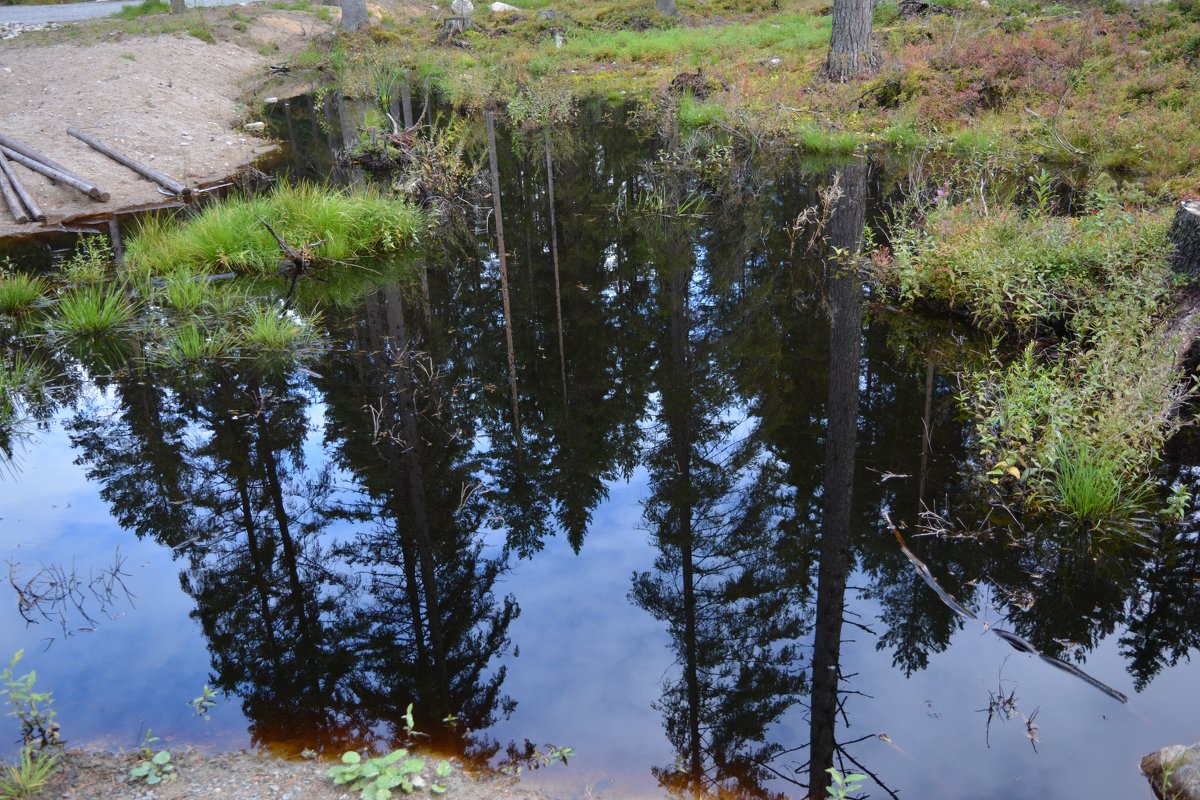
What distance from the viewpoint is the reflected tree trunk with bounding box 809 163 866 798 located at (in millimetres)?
4207

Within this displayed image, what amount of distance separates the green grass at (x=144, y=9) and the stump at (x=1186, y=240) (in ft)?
100

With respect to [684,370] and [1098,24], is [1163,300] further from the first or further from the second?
[1098,24]

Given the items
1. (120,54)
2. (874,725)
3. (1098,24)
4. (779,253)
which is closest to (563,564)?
(874,725)

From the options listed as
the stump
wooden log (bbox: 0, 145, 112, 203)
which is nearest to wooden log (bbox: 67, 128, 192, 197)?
wooden log (bbox: 0, 145, 112, 203)

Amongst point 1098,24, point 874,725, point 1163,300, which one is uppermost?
point 1098,24

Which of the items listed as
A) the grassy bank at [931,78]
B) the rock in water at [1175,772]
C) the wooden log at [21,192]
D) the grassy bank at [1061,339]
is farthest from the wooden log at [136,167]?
the rock in water at [1175,772]

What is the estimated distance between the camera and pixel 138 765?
386 cm

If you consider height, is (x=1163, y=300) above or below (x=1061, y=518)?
above

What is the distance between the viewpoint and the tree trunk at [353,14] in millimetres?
28812

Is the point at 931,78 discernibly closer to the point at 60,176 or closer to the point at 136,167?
the point at 136,167

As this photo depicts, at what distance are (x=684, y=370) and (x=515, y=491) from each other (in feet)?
8.20

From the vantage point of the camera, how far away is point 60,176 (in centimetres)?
1325

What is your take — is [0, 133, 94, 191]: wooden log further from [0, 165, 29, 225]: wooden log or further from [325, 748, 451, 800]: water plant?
[325, 748, 451, 800]: water plant

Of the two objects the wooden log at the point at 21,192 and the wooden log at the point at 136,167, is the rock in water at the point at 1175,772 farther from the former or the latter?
the wooden log at the point at 136,167
